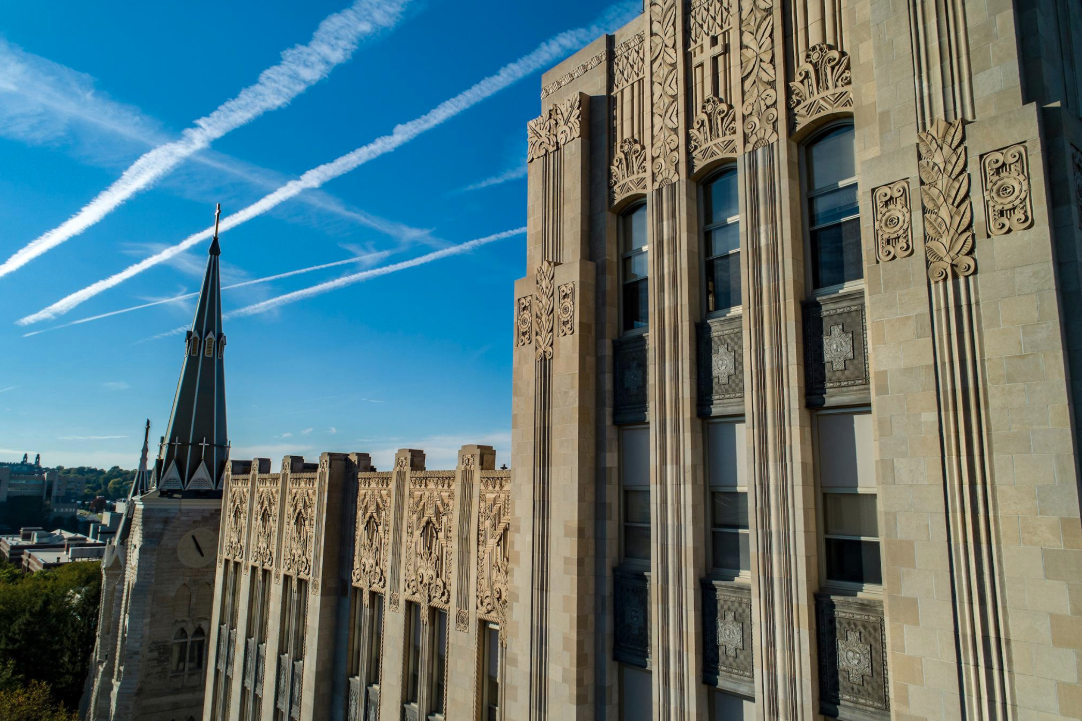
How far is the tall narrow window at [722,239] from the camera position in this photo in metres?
11.1

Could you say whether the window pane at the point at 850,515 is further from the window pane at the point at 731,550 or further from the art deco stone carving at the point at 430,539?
the art deco stone carving at the point at 430,539

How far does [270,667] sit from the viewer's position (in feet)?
88.4

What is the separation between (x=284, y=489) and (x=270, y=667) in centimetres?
707

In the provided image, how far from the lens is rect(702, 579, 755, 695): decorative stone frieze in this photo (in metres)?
9.77

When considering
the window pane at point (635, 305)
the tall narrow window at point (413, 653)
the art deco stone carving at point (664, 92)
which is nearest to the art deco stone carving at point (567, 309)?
the window pane at point (635, 305)

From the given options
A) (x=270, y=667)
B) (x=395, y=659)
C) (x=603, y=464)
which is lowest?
(x=270, y=667)

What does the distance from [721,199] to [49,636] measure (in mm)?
57854

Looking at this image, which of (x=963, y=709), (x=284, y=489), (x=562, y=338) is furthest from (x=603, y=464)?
(x=284, y=489)

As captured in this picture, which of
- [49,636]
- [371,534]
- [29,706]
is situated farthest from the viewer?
[49,636]

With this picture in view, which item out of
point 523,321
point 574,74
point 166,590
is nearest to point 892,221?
point 523,321

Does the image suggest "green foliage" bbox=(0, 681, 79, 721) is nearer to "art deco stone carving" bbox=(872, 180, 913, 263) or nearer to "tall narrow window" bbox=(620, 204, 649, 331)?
"tall narrow window" bbox=(620, 204, 649, 331)

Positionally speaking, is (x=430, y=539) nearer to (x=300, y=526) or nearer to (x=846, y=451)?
(x=300, y=526)

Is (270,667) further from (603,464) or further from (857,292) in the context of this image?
(857,292)

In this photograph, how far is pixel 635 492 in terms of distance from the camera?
12.1m
